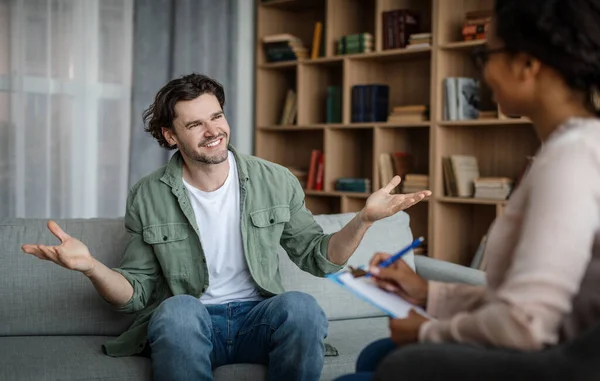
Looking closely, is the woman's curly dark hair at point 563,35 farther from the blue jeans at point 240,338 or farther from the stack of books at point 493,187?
the stack of books at point 493,187

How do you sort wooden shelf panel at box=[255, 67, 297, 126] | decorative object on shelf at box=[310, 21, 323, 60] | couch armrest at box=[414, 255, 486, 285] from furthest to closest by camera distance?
wooden shelf panel at box=[255, 67, 297, 126] < decorative object on shelf at box=[310, 21, 323, 60] < couch armrest at box=[414, 255, 486, 285]

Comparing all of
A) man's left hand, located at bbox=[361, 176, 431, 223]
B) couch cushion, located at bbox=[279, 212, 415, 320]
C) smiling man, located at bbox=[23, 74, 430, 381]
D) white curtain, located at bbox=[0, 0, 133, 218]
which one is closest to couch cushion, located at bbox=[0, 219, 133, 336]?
smiling man, located at bbox=[23, 74, 430, 381]

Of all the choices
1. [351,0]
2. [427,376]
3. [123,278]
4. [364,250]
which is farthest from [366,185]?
[427,376]

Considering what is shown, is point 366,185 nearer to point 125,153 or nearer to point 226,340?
point 125,153

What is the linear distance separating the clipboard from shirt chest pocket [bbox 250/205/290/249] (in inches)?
38.4

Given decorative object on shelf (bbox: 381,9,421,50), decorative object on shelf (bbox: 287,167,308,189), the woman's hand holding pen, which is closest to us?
the woman's hand holding pen

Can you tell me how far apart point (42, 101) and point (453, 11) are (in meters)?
2.18

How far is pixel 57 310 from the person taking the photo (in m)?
2.32

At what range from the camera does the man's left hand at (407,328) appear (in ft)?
3.70

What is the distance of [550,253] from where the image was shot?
958 millimetres

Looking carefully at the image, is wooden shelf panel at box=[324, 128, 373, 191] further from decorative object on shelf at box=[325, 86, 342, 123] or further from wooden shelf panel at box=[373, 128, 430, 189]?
wooden shelf panel at box=[373, 128, 430, 189]

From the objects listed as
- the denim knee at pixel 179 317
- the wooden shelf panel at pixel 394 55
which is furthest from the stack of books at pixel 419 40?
the denim knee at pixel 179 317

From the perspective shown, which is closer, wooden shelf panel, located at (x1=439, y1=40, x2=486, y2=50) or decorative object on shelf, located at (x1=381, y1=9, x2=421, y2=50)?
wooden shelf panel, located at (x1=439, y1=40, x2=486, y2=50)

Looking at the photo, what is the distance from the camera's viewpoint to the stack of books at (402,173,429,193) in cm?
390
